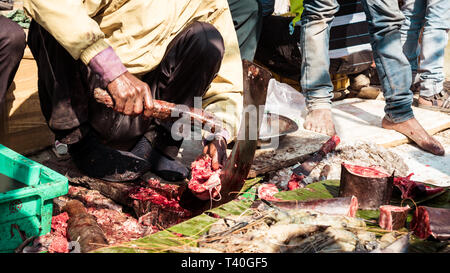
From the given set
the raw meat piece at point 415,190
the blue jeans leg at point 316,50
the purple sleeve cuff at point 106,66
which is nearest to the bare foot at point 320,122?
the blue jeans leg at point 316,50

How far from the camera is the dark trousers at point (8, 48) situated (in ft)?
9.26

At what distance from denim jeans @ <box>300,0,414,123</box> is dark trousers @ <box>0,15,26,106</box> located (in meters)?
2.94

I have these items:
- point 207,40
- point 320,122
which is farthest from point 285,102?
point 207,40

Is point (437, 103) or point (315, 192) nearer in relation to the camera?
point (315, 192)

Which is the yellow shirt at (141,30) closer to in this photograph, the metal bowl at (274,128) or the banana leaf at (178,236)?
the banana leaf at (178,236)

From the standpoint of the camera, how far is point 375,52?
192 inches

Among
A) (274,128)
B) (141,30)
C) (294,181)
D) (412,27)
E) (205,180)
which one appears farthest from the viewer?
(412,27)

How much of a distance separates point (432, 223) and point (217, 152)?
1.32 m

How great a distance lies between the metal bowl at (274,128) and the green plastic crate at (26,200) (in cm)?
208

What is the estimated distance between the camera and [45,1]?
2670 millimetres

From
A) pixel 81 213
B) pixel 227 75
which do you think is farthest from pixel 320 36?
pixel 81 213

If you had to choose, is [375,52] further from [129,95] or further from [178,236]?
[178,236]

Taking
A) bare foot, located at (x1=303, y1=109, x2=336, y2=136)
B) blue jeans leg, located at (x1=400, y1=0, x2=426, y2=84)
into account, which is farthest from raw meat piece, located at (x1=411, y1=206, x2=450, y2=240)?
blue jeans leg, located at (x1=400, y1=0, x2=426, y2=84)

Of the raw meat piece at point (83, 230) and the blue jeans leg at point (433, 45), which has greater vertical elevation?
the blue jeans leg at point (433, 45)
